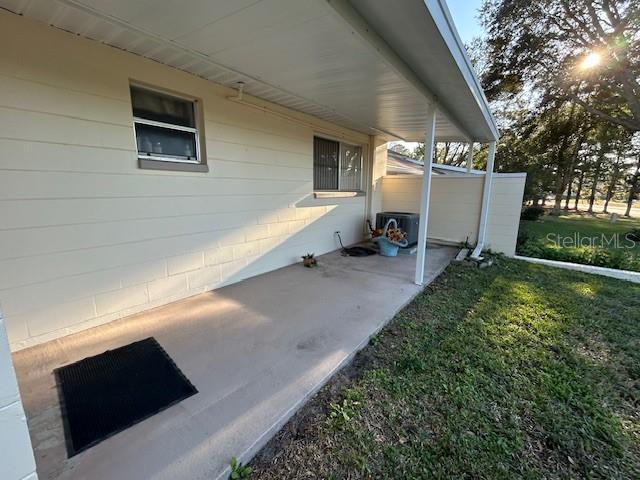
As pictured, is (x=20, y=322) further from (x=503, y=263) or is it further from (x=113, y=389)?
(x=503, y=263)

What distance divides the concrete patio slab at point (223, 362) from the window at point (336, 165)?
234cm

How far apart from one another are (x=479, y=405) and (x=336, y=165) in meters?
4.85

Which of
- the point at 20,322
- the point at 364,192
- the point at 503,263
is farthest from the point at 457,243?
the point at 20,322

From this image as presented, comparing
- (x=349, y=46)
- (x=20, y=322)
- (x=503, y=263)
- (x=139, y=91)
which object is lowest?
(x=503, y=263)

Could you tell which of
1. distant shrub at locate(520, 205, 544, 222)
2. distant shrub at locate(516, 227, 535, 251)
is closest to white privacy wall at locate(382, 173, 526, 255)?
distant shrub at locate(516, 227, 535, 251)

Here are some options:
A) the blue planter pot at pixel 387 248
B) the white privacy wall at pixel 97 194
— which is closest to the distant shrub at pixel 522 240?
the blue planter pot at pixel 387 248

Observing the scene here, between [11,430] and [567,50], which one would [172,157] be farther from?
[567,50]

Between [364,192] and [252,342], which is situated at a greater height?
[364,192]

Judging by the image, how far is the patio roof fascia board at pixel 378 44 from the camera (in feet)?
6.20

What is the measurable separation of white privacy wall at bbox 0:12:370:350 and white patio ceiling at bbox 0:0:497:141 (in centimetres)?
25

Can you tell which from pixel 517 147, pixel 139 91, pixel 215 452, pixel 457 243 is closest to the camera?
pixel 215 452

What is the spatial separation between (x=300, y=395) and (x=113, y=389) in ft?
4.06

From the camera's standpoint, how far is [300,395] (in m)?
1.81

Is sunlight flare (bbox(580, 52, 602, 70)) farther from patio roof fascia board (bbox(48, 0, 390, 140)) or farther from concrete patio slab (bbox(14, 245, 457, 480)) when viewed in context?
concrete patio slab (bbox(14, 245, 457, 480))
